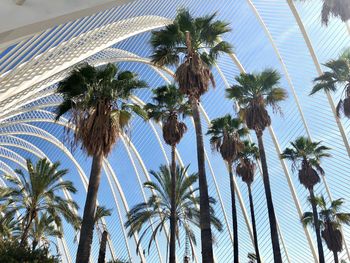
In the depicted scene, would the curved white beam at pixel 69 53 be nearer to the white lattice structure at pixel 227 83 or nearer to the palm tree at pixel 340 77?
the white lattice structure at pixel 227 83

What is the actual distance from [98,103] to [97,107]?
0.19 meters

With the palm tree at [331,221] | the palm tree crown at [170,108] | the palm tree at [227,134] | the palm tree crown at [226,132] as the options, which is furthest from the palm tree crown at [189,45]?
the palm tree at [331,221]

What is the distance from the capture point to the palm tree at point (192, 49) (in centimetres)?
1783

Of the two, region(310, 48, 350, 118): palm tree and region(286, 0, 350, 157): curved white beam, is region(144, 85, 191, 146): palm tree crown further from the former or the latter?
region(286, 0, 350, 157): curved white beam

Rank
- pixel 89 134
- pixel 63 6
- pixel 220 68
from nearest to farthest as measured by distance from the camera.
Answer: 1. pixel 63 6
2. pixel 89 134
3. pixel 220 68

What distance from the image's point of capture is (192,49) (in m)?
18.6

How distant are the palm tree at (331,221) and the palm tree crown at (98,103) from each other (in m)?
19.8

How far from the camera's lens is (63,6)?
137 inches

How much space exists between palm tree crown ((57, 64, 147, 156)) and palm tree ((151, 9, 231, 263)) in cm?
222

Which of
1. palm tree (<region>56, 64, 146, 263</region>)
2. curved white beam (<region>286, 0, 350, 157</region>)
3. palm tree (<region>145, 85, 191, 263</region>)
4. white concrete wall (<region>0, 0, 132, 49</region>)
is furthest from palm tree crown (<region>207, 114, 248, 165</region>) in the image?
white concrete wall (<region>0, 0, 132, 49</region>)

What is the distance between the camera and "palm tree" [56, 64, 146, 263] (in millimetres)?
14906

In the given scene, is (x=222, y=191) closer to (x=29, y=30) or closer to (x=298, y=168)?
(x=298, y=168)

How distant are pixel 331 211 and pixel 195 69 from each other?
781 inches

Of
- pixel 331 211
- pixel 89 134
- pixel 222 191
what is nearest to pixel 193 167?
pixel 222 191
